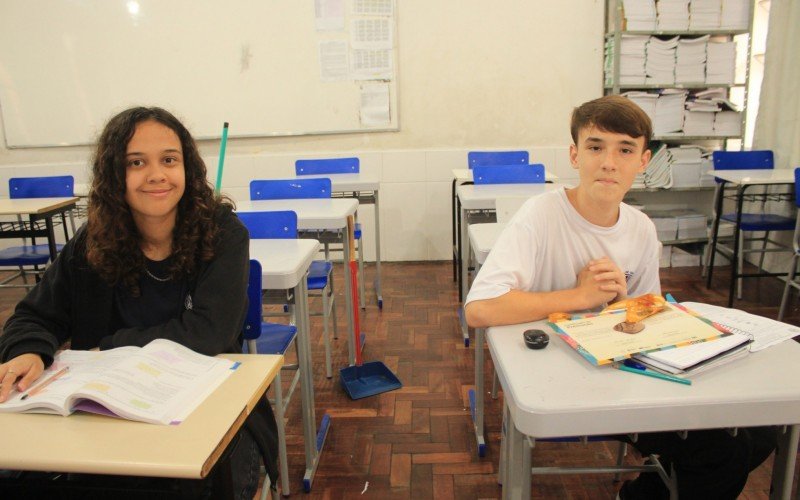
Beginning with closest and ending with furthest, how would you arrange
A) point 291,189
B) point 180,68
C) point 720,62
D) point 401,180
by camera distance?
point 291,189, point 720,62, point 180,68, point 401,180

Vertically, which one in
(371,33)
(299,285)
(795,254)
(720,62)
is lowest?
(795,254)

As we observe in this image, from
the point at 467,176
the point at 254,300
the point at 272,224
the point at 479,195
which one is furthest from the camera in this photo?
the point at 467,176

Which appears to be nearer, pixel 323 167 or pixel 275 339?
pixel 275 339

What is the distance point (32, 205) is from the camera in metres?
3.22

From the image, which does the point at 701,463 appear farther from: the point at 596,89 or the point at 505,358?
the point at 596,89

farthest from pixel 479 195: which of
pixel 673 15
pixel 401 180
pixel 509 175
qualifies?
pixel 673 15

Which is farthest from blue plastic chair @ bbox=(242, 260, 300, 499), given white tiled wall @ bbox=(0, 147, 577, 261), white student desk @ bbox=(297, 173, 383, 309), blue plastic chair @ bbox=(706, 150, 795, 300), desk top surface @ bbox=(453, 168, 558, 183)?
blue plastic chair @ bbox=(706, 150, 795, 300)

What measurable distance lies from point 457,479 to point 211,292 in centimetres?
111

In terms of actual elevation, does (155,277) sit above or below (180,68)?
below

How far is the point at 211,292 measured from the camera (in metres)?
1.24

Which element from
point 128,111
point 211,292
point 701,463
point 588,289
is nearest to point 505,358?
point 588,289

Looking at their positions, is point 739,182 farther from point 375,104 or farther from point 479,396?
point 375,104

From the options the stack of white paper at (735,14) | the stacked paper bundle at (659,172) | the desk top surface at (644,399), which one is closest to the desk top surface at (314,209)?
the desk top surface at (644,399)

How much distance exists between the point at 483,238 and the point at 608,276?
2.42 ft
